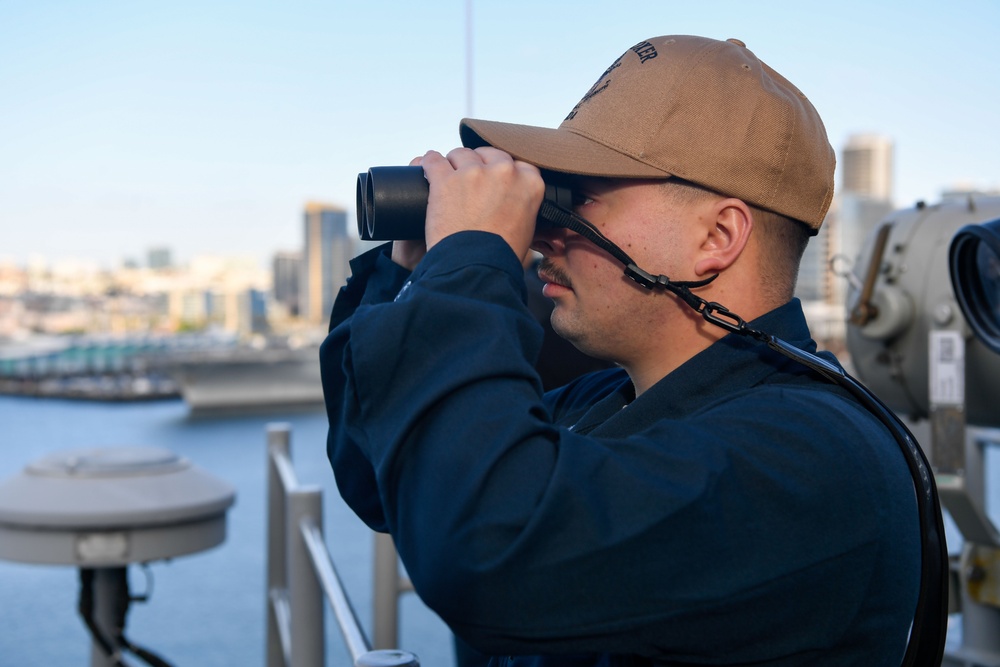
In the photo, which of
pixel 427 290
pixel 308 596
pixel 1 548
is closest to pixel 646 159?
pixel 427 290

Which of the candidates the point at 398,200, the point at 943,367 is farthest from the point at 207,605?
the point at 398,200

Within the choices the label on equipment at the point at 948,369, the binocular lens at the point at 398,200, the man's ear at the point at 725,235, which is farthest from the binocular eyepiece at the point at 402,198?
the label on equipment at the point at 948,369

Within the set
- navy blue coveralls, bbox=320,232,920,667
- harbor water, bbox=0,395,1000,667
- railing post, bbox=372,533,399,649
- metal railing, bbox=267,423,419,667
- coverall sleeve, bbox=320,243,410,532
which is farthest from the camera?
harbor water, bbox=0,395,1000,667

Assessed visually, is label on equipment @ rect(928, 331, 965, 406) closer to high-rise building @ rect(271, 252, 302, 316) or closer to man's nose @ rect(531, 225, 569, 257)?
man's nose @ rect(531, 225, 569, 257)

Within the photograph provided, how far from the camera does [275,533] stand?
6.90 feet

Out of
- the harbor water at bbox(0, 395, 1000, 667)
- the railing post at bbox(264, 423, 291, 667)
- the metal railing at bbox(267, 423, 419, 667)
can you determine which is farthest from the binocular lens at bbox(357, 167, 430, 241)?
the railing post at bbox(264, 423, 291, 667)

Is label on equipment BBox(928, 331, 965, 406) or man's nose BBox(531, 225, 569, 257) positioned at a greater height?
man's nose BBox(531, 225, 569, 257)

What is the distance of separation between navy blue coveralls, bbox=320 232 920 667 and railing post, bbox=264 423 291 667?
1445 millimetres

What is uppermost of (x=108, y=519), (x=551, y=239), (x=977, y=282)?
(x=551, y=239)

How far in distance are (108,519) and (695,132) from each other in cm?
137

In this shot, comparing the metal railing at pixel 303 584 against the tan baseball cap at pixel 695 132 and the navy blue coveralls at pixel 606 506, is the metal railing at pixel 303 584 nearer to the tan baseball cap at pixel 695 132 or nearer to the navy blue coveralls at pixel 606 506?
the navy blue coveralls at pixel 606 506

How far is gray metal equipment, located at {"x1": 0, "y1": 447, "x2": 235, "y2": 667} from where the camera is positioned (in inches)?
67.4

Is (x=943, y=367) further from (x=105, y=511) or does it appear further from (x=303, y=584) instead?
(x=105, y=511)

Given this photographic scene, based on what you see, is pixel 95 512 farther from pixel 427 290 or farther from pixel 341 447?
pixel 427 290
